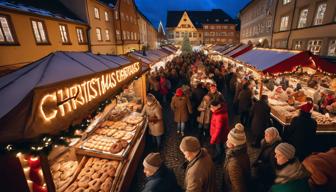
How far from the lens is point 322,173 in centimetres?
279

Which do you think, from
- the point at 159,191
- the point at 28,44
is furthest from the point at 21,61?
the point at 159,191

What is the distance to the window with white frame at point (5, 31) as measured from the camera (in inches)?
355

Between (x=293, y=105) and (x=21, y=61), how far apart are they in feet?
47.0

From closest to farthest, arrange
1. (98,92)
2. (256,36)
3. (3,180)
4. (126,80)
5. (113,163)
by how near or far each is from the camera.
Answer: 1. (3,180)
2. (98,92)
3. (113,163)
4. (126,80)
5. (256,36)

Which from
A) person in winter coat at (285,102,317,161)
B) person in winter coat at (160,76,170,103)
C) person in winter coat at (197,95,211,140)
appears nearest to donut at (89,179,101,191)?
person in winter coat at (197,95,211,140)

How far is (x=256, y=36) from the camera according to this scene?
2633 centimetres

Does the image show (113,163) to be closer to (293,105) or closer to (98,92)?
(98,92)

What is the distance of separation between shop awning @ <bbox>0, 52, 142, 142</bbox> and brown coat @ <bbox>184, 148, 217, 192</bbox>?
6.29 ft

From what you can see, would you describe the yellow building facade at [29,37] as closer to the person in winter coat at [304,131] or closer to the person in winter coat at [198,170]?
the person in winter coat at [198,170]

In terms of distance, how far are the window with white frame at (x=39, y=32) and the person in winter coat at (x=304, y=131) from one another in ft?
47.1

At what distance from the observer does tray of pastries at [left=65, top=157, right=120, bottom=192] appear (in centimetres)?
396

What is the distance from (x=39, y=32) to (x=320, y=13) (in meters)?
20.1

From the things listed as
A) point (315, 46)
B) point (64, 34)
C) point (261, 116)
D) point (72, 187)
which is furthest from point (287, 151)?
point (64, 34)

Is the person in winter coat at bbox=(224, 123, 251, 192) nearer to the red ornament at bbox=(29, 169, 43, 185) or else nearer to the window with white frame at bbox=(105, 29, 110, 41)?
the red ornament at bbox=(29, 169, 43, 185)
